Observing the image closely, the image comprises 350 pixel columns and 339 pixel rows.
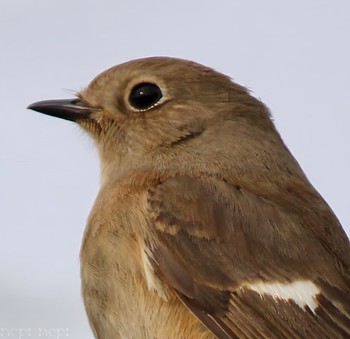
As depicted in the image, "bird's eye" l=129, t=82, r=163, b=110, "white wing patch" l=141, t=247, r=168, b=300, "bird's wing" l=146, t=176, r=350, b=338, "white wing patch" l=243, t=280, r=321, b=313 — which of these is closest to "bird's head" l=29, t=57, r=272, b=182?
"bird's eye" l=129, t=82, r=163, b=110

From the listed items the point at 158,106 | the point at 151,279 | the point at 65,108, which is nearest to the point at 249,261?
the point at 151,279

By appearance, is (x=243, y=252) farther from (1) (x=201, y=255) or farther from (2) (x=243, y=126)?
(2) (x=243, y=126)

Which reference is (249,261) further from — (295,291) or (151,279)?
(151,279)

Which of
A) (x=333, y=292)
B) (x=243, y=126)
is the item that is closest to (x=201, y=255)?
(x=333, y=292)

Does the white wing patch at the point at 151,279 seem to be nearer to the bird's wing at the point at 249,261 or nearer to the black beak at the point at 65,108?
the bird's wing at the point at 249,261

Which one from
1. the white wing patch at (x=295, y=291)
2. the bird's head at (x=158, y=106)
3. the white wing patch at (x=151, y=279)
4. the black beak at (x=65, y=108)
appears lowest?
the white wing patch at (x=151, y=279)

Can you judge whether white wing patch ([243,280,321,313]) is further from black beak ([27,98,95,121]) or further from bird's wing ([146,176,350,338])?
black beak ([27,98,95,121])

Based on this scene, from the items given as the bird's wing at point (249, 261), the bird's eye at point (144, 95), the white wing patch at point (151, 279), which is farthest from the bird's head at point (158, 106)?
the white wing patch at point (151, 279)
